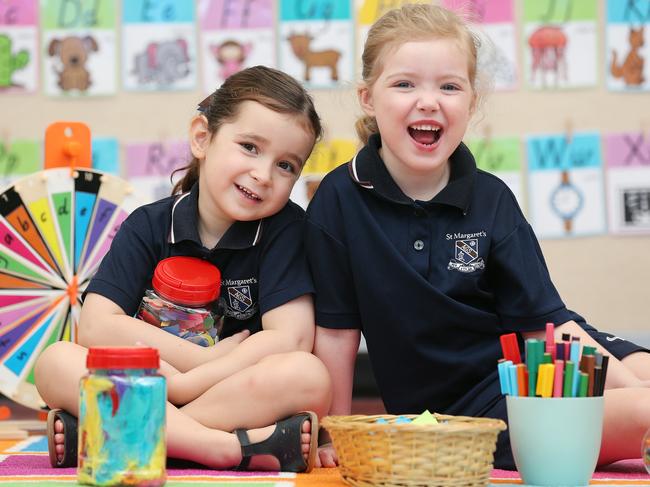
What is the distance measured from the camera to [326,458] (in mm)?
1102

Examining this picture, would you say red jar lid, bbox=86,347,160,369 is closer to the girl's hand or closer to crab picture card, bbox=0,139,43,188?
the girl's hand

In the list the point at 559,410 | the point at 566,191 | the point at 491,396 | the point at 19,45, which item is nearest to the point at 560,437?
the point at 559,410

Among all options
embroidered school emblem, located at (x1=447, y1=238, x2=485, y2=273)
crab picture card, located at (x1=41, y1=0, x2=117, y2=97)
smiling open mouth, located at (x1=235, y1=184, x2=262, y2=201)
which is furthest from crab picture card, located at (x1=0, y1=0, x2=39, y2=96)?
embroidered school emblem, located at (x1=447, y1=238, x2=485, y2=273)

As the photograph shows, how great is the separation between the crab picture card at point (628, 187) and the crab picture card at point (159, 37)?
0.83 metres

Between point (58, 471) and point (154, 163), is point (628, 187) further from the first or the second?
point (58, 471)

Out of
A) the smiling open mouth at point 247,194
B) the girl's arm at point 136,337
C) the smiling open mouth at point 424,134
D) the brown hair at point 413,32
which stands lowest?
the girl's arm at point 136,337

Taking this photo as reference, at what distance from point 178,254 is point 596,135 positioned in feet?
3.19

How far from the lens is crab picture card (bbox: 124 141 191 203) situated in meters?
1.85

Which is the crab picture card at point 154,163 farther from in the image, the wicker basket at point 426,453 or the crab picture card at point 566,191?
the wicker basket at point 426,453

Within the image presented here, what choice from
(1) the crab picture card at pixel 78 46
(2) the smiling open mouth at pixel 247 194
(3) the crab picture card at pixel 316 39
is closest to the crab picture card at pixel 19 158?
(1) the crab picture card at pixel 78 46

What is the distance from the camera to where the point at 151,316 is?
119 centimetres

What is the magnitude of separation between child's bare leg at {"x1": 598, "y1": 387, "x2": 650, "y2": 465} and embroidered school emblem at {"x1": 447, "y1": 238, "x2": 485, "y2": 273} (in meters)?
0.22

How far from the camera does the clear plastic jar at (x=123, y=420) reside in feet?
2.73

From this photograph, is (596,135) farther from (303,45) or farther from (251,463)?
(251,463)
